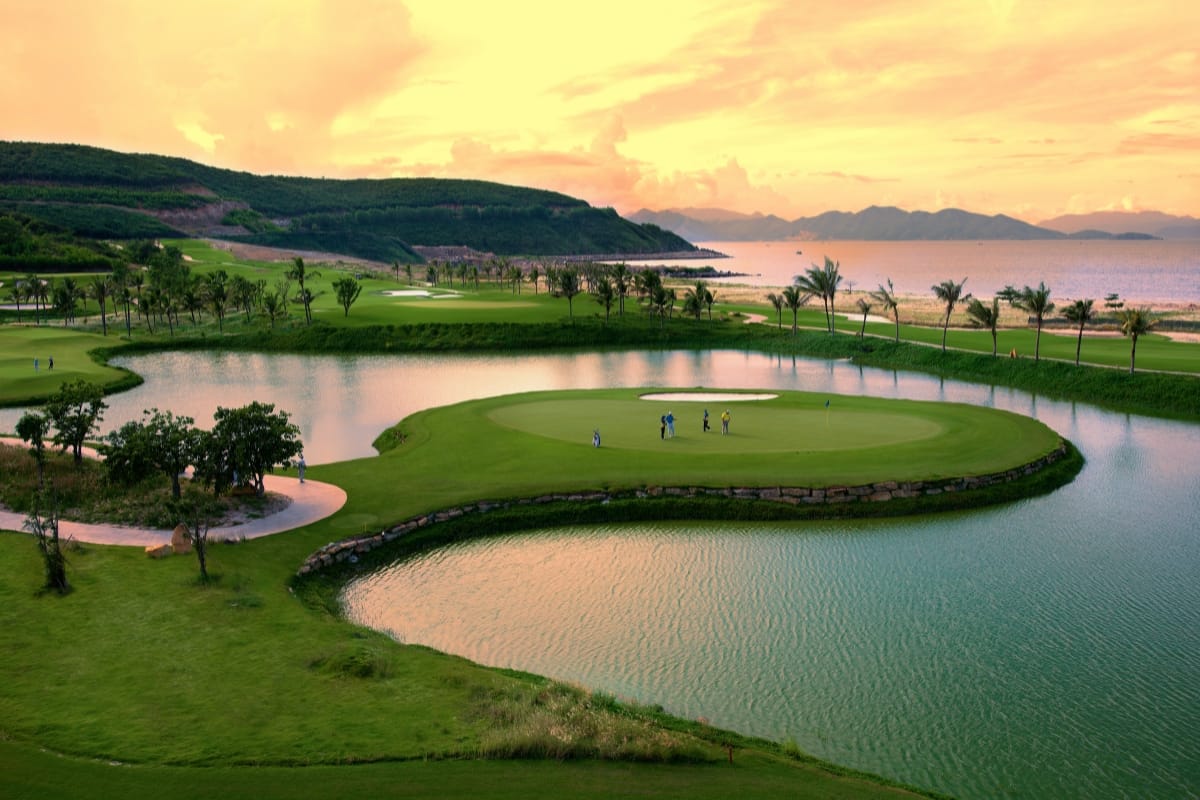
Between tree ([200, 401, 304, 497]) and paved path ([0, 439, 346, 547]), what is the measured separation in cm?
174

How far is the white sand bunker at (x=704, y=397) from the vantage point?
5431 centimetres

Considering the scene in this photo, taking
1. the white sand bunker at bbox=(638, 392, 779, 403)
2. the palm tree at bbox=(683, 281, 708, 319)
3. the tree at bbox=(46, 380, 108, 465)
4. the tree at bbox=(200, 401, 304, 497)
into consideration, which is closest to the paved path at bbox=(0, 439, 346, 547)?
the tree at bbox=(200, 401, 304, 497)

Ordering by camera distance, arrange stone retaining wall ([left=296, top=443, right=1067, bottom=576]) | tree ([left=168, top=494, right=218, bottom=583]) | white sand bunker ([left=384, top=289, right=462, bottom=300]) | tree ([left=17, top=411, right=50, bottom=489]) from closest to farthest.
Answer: tree ([left=168, top=494, right=218, bottom=583]) → stone retaining wall ([left=296, top=443, right=1067, bottom=576]) → tree ([left=17, top=411, right=50, bottom=489]) → white sand bunker ([left=384, top=289, right=462, bottom=300])

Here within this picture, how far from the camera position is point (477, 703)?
59.3ft

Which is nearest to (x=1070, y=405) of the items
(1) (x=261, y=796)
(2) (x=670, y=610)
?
(2) (x=670, y=610)

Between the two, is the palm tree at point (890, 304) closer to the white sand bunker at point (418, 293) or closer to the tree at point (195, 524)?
the white sand bunker at point (418, 293)

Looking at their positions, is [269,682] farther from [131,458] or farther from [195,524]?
[131,458]

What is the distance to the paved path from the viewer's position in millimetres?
28375

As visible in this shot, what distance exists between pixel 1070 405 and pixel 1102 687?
137 feet

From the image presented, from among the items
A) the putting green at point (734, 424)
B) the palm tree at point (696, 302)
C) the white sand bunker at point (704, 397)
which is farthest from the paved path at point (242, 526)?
the palm tree at point (696, 302)

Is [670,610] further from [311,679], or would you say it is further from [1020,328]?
[1020,328]

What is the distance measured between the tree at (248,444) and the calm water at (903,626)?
7612 mm

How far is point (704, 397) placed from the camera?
55.8 metres

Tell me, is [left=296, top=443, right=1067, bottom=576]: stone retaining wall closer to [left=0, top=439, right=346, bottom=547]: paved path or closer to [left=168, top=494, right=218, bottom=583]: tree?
[left=0, top=439, right=346, bottom=547]: paved path
